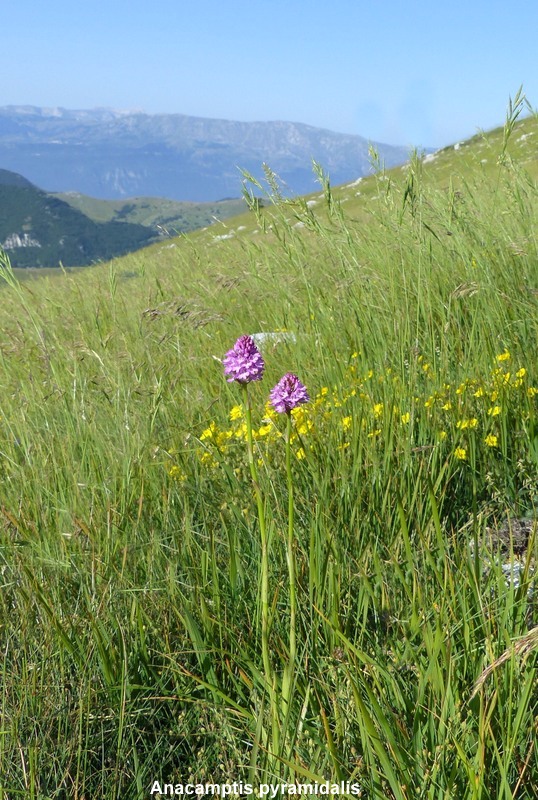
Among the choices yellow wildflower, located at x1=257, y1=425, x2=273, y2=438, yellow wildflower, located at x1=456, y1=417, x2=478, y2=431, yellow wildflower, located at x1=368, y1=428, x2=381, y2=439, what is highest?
yellow wildflower, located at x1=456, y1=417, x2=478, y2=431

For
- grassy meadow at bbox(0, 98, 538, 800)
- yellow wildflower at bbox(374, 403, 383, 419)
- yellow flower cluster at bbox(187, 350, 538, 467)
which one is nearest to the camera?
grassy meadow at bbox(0, 98, 538, 800)

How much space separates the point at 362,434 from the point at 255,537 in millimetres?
668

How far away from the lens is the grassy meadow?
4.47 feet

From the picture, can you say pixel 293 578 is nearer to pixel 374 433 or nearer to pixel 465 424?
pixel 374 433

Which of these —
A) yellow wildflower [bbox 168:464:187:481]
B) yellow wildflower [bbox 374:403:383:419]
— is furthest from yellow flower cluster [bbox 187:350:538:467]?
yellow wildflower [bbox 168:464:187:481]

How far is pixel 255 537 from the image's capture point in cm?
198

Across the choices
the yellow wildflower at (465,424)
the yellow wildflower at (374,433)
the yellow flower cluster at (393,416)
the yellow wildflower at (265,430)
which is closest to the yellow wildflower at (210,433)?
the yellow flower cluster at (393,416)

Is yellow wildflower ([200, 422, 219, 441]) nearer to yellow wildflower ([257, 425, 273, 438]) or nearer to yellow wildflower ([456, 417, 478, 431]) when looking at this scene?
yellow wildflower ([257, 425, 273, 438])

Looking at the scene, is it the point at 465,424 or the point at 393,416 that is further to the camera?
the point at 465,424

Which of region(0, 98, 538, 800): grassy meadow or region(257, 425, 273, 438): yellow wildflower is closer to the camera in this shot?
region(0, 98, 538, 800): grassy meadow

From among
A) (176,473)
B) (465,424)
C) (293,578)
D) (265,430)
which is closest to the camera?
(293,578)

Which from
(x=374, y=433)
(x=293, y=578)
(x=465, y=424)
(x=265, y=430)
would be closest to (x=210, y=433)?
(x=265, y=430)

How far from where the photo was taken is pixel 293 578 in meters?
1.35

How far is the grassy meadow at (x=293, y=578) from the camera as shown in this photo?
53.6 inches
